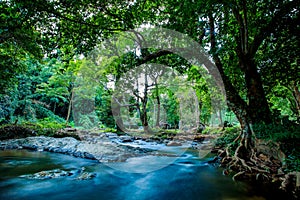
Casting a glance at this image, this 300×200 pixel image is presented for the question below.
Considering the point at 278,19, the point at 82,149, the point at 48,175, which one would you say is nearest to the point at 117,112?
the point at 82,149

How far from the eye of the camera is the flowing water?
4090 mm

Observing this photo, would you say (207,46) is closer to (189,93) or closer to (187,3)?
(187,3)

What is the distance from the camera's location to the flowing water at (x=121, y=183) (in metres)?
4.09

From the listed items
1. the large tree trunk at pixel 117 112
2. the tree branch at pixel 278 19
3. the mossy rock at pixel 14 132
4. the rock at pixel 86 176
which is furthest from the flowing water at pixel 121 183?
the large tree trunk at pixel 117 112

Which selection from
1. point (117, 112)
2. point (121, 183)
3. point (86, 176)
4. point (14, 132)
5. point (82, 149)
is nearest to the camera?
point (121, 183)

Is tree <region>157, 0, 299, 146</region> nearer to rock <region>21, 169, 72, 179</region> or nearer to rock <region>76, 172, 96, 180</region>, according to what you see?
rock <region>76, 172, 96, 180</region>

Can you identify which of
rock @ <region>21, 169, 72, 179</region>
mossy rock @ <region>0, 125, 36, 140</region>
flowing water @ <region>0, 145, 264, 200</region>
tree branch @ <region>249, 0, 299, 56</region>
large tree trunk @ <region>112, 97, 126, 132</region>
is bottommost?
flowing water @ <region>0, 145, 264, 200</region>

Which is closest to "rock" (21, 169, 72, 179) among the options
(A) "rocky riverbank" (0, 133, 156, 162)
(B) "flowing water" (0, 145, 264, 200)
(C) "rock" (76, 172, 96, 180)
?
(B) "flowing water" (0, 145, 264, 200)

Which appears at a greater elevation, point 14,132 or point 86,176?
point 14,132

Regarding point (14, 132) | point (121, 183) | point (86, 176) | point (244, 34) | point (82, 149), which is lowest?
point (121, 183)

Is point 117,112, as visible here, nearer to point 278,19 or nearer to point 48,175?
point 48,175

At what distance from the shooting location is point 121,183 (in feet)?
16.8

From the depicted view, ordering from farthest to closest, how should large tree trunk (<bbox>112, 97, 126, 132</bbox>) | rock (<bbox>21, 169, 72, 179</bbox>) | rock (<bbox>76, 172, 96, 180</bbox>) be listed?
1. large tree trunk (<bbox>112, 97, 126, 132</bbox>)
2. rock (<bbox>76, 172, 96, 180</bbox>)
3. rock (<bbox>21, 169, 72, 179</bbox>)

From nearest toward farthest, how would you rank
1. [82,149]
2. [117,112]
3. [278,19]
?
[278,19], [82,149], [117,112]
